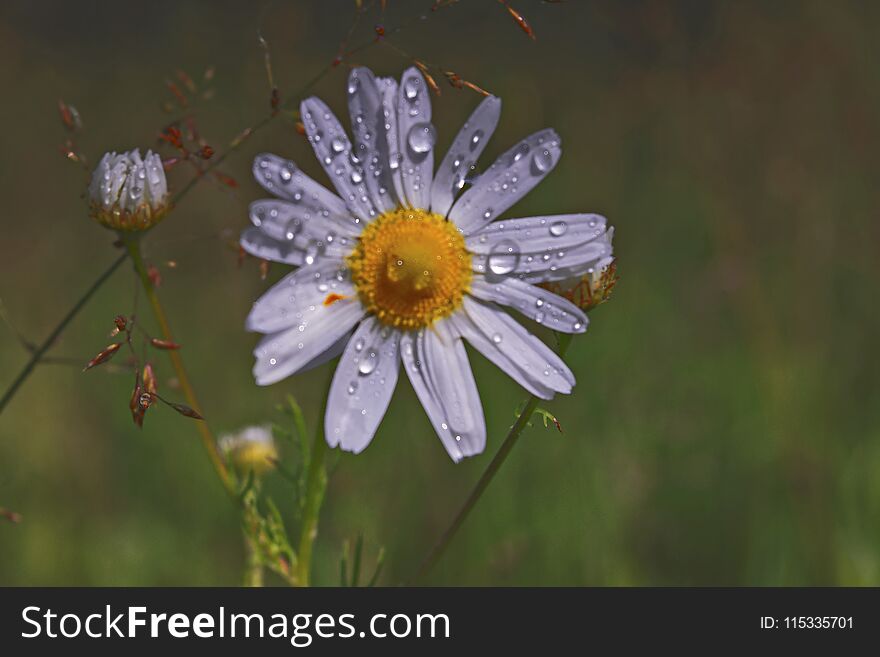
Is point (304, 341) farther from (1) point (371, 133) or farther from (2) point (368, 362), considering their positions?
(1) point (371, 133)

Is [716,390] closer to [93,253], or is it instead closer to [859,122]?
[859,122]

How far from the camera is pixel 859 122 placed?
4172 mm

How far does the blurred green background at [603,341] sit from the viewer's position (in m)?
3.26

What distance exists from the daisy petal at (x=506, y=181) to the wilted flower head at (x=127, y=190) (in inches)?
19.8

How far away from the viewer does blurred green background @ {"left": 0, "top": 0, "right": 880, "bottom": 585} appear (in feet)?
10.7

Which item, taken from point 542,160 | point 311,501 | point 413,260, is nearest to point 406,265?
point 413,260

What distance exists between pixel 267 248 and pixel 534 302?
1.46 feet

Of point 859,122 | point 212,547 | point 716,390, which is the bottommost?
point 212,547

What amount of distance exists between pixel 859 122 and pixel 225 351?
2.86 metres

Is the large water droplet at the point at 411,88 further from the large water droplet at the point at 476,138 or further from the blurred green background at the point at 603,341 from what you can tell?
the blurred green background at the point at 603,341

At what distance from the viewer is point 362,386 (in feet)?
5.23

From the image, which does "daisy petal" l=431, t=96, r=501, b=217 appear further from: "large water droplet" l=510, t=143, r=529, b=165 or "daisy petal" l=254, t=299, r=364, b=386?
"daisy petal" l=254, t=299, r=364, b=386

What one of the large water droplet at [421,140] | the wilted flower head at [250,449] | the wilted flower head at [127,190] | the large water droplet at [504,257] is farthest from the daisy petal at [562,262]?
the wilted flower head at [250,449]

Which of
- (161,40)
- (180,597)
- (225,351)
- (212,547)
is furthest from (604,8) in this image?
(161,40)
